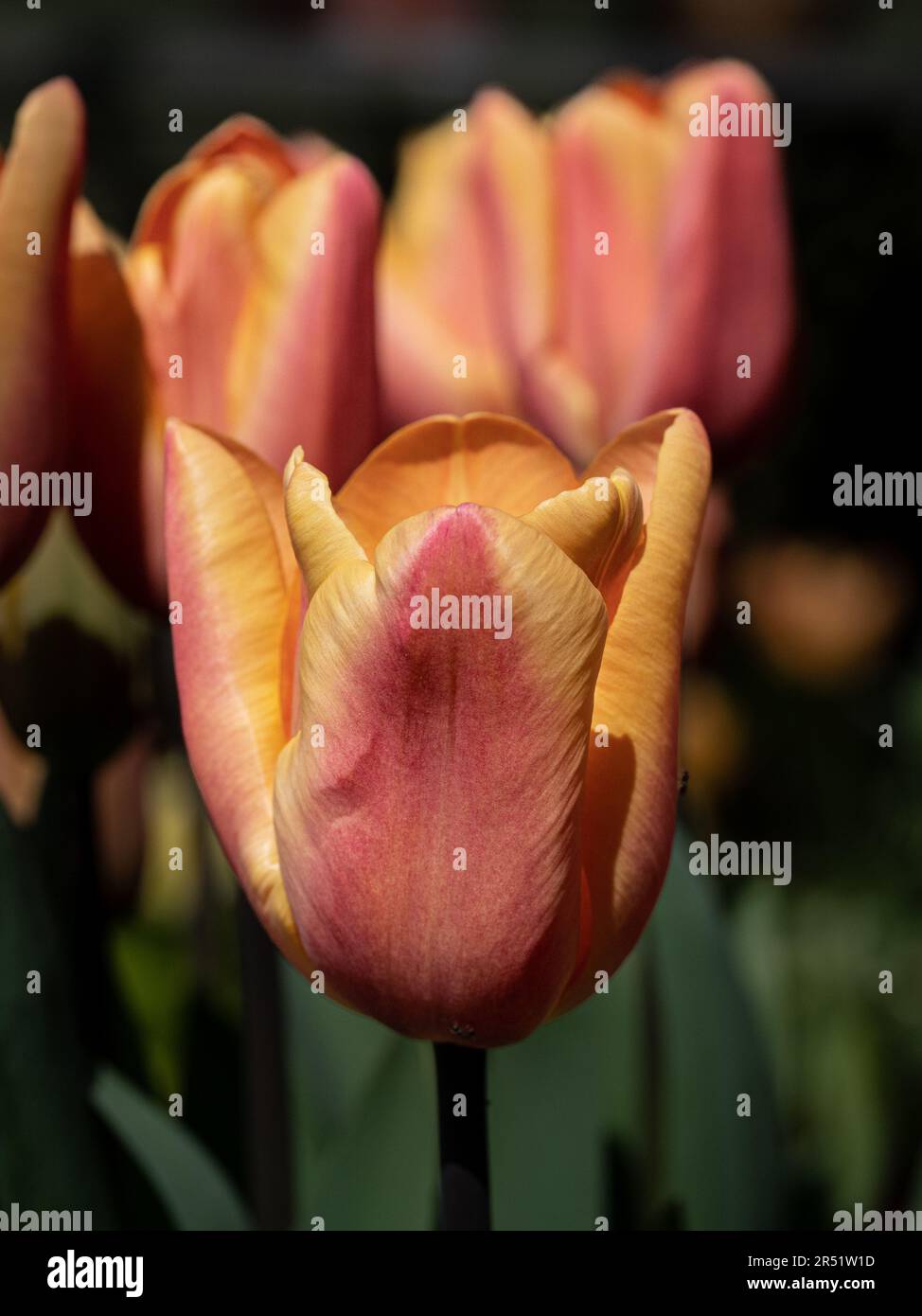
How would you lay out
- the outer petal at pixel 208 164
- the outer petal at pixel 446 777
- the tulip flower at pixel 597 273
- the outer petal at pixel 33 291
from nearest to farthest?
the outer petal at pixel 446 777, the outer petal at pixel 33 291, the outer petal at pixel 208 164, the tulip flower at pixel 597 273

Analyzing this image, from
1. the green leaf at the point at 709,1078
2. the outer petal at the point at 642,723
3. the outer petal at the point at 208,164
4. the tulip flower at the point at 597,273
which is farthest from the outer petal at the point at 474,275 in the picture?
the outer petal at the point at 642,723

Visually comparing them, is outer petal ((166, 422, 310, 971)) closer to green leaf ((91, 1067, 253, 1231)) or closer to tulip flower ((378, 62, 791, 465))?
green leaf ((91, 1067, 253, 1231))

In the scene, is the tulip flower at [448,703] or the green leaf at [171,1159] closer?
the tulip flower at [448,703]

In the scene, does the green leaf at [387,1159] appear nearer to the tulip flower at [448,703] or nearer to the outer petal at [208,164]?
the tulip flower at [448,703]

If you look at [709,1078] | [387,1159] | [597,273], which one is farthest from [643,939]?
[597,273]

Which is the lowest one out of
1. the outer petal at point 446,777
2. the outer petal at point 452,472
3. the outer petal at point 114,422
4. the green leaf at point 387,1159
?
the green leaf at point 387,1159
